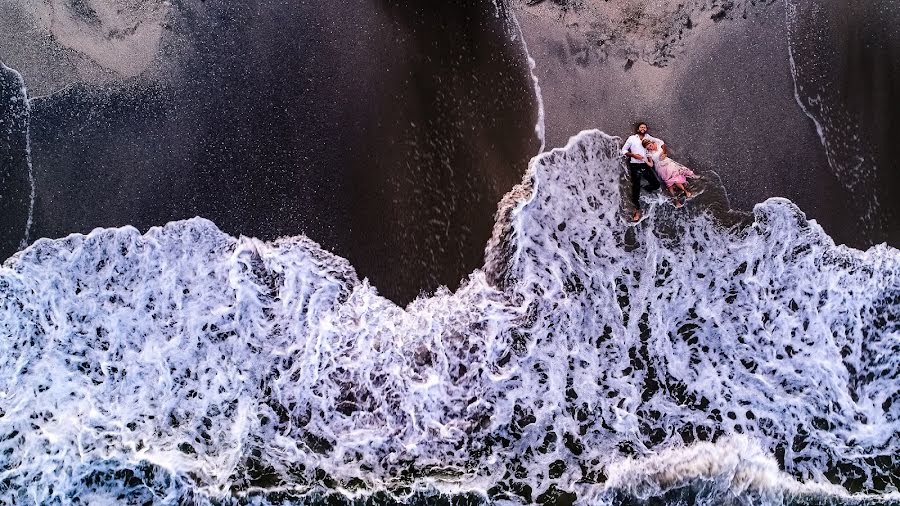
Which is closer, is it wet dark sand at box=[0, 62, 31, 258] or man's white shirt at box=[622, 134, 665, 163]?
man's white shirt at box=[622, 134, 665, 163]

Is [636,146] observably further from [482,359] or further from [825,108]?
[482,359]

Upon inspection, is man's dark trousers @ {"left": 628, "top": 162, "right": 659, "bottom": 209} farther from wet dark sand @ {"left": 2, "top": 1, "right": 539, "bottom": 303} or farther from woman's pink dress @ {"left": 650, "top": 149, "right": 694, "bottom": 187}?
wet dark sand @ {"left": 2, "top": 1, "right": 539, "bottom": 303}

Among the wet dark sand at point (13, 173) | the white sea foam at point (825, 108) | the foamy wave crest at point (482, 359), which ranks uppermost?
the white sea foam at point (825, 108)

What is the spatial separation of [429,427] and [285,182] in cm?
168

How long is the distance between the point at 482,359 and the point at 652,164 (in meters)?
1.52

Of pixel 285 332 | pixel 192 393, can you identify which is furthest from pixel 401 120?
pixel 192 393

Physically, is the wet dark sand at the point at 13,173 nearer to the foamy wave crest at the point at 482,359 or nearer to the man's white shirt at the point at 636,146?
the foamy wave crest at the point at 482,359

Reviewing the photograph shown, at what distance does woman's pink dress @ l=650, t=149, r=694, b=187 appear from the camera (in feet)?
9.96

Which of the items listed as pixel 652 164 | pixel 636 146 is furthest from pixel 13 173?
pixel 652 164

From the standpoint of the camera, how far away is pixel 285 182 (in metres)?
3.11

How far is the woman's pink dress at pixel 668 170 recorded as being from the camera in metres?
3.04

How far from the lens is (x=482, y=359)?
10.2 feet

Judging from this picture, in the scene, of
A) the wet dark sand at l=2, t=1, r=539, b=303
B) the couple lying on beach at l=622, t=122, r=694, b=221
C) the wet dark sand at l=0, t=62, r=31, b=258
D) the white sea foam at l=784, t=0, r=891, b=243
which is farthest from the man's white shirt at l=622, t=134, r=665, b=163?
the wet dark sand at l=0, t=62, r=31, b=258

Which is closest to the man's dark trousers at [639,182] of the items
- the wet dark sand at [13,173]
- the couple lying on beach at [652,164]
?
the couple lying on beach at [652,164]
